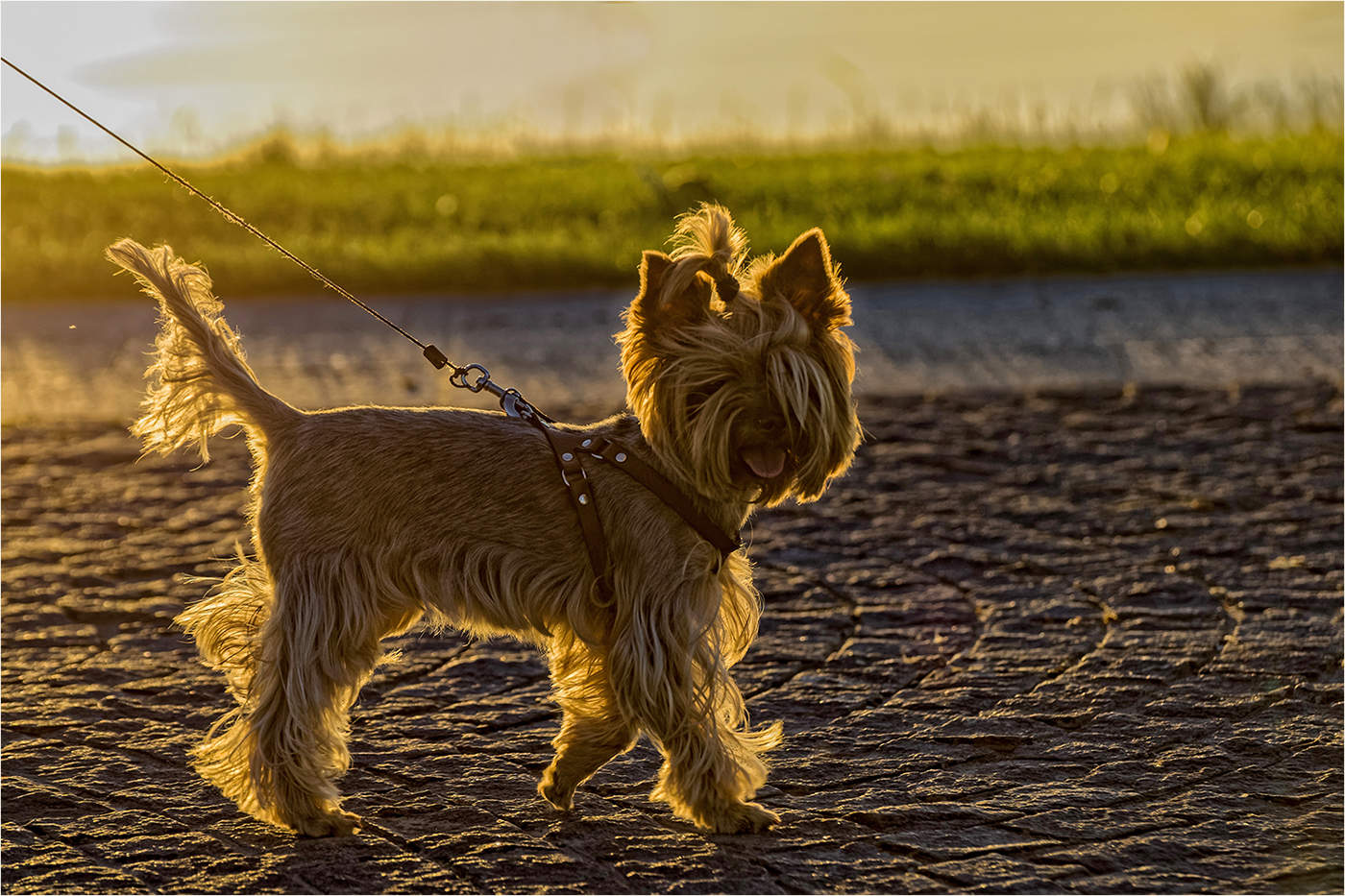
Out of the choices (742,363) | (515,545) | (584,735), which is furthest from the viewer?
(584,735)

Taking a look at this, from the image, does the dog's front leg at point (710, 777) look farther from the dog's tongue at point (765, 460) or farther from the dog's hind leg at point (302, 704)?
the dog's hind leg at point (302, 704)

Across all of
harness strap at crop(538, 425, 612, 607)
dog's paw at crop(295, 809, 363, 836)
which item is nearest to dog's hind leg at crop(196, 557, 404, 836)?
dog's paw at crop(295, 809, 363, 836)

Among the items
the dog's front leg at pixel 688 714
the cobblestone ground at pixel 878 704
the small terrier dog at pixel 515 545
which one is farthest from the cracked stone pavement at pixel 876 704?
the small terrier dog at pixel 515 545

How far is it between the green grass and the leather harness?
30.1 ft

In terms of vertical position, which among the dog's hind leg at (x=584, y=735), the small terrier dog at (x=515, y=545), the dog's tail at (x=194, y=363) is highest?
the dog's tail at (x=194, y=363)

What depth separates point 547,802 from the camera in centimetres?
526

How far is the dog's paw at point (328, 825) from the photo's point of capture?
499 cm

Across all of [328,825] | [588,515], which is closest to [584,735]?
[588,515]

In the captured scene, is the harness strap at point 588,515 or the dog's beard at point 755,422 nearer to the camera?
the dog's beard at point 755,422

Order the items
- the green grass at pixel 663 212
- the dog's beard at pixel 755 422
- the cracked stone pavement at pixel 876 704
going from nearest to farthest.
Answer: the dog's beard at pixel 755 422 < the cracked stone pavement at pixel 876 704 < the green grass at pixel 663 212

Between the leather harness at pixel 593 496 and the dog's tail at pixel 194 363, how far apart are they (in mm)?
932

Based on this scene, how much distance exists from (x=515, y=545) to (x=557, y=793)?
841 mm

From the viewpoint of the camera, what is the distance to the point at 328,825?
5.01 m

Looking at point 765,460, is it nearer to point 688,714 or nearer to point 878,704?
point 688,714
